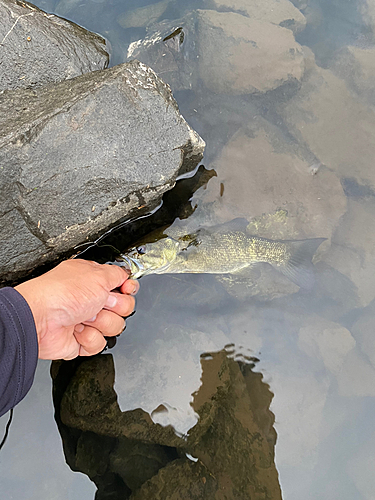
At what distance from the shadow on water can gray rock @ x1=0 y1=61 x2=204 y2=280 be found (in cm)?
137

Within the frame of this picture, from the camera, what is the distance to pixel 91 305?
2.44 m

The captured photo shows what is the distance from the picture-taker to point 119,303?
2801 mm

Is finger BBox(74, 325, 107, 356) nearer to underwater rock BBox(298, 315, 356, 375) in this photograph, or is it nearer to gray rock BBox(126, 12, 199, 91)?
underwater rock BBox(298, 315, 356, 375)

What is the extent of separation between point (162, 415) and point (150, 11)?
4483 mm

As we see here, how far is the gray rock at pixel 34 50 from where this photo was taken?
268cm

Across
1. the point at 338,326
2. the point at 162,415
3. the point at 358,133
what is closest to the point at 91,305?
the point at 162,415

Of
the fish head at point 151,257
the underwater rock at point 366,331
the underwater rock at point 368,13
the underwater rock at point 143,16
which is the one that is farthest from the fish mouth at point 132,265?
the underwater rock at point 368,13


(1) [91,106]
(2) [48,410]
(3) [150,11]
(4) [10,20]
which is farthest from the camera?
(3) [150,11]

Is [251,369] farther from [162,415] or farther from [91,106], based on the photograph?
[91,106]

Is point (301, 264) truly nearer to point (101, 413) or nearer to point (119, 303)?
point (119, 303)

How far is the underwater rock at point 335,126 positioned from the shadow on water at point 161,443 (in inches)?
105

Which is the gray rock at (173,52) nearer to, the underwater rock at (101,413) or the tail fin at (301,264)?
the tail fin at (301,264)

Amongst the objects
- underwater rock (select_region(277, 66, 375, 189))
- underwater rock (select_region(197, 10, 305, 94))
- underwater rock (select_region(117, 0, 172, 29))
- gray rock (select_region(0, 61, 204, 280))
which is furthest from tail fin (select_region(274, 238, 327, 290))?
underwater rock (select_region(117, 0, 172, 29))

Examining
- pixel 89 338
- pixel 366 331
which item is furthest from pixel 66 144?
pixel 366 331
